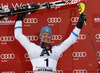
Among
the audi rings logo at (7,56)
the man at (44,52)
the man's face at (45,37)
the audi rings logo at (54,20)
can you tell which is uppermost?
the audi rings logo at (54,20)

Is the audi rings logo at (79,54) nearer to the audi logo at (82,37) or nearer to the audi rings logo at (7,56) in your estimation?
the audi logo at (82,37)

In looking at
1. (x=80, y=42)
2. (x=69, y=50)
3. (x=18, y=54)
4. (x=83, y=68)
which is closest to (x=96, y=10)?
(x=80, y=42)

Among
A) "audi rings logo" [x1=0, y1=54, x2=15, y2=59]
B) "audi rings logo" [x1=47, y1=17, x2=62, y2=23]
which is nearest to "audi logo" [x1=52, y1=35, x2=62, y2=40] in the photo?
"audi rings logo" [x1=47, y1=17, x2=62, y2=23]

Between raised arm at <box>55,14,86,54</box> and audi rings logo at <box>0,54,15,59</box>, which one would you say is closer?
raised arm at <box>55,14,86,54</box>

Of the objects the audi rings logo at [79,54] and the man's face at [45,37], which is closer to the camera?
the man's face at [45,37]

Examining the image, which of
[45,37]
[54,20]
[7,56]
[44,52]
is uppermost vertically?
[54,20]

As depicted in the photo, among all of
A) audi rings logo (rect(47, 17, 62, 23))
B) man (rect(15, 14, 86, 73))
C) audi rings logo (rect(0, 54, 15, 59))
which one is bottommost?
audi rings logo (rect(0, 54, 15, 59))

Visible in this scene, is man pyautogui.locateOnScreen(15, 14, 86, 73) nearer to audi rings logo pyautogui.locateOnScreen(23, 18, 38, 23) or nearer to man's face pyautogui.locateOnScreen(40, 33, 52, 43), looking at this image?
man's face pyautogui.locateOnScreen(40, 33, 52, 43)

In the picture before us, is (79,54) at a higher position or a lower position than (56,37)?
lower

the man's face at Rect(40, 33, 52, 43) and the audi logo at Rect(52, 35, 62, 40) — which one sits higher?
the man's face at Rect(40, 33, 52, 43)

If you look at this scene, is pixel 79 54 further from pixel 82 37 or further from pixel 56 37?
pixel 56 37

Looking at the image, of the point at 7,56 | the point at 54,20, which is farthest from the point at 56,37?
the point at 7,56

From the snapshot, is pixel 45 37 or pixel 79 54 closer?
pixel 45 37

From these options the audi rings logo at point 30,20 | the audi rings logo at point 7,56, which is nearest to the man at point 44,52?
the audi rings logo at point 30,20
